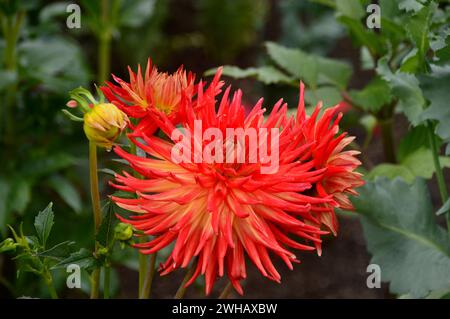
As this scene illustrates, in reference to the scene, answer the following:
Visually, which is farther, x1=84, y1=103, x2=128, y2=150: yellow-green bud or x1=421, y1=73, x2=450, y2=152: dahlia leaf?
x1=421, y1=73, x2=450, y2=152: dahlia leaf

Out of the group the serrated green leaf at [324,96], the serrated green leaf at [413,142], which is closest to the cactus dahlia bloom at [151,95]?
the serrated green leaf at [324,96]

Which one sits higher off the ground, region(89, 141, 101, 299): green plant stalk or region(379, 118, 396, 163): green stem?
region(379, 118, 396, 163): green stem

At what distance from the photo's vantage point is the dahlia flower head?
0.66m

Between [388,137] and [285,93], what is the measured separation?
0.54 m

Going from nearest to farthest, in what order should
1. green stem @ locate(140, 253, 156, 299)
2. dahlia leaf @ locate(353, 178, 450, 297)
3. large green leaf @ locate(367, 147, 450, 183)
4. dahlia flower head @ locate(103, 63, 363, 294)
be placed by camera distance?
dahlia flower head @ locate(103, 63, 363, 294) → green stem @ locate(140, 253, 156, 299) → dahlia leaf @ locate(353, 178, 450, 297) → large green leaf @ locate(367, 147, 450, 183)

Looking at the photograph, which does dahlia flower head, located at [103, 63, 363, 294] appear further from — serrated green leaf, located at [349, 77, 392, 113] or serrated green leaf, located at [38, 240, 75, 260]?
serrated green leaf, located at [349, 77, 392, 113]

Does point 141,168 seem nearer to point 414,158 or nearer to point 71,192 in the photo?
point 414,158

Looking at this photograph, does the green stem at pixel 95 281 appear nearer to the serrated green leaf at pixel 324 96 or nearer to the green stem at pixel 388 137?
the serrated green leaf at pixel 324 96

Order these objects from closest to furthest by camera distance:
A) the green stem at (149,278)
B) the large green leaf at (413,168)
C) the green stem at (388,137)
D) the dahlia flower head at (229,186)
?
the dahlia flower head at (229,186), the green stem at (149,278), the large green leaf at (413,168), the green stem at (388,137)

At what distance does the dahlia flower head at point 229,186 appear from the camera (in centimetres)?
66

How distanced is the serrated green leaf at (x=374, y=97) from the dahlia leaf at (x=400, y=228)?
0.21 meters

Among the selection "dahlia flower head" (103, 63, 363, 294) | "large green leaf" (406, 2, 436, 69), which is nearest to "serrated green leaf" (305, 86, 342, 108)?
"large green leaf" (406, 2, 436, 69)

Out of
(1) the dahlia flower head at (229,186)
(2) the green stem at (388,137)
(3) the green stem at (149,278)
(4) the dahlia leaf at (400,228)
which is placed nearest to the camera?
(1) the dahlia flower head at (229,186)
